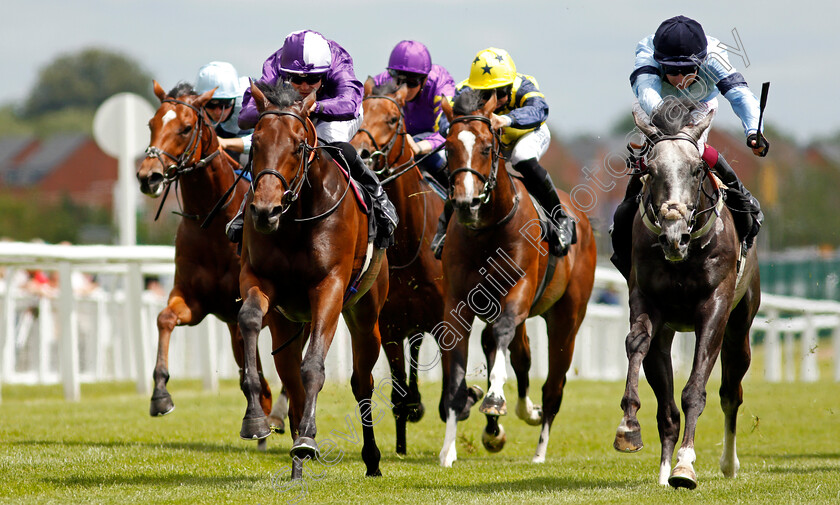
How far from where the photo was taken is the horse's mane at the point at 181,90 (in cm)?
834

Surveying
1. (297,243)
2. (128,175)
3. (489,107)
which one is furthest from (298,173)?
(128,175)

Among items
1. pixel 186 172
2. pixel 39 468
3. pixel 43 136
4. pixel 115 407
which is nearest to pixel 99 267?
pixel 115 407

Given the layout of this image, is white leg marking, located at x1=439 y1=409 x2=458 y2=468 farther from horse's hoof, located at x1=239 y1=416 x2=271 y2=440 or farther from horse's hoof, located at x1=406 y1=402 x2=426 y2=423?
horse's hoof, located at x1=239 y1=416 x2=271 y2=440

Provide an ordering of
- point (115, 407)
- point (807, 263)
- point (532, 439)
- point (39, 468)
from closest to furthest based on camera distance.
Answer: point (39, 468)
point (532, 439)
point (115, 407)
point (807, 263)

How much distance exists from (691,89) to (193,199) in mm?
3575

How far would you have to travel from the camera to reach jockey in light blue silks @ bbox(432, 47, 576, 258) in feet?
26.9

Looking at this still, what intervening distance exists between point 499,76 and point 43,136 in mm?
83511

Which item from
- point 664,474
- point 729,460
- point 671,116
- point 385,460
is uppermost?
point 671,116

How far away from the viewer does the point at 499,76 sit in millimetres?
8219

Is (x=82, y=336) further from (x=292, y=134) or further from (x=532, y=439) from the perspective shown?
(x=292, y=134)

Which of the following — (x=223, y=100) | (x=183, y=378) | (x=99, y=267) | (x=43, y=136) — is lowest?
(x=183, y=378)

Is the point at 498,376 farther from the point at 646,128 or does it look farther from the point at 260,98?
the point at 260,98

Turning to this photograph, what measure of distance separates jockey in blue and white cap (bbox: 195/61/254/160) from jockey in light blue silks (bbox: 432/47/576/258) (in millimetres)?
1999

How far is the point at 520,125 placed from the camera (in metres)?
8.06
